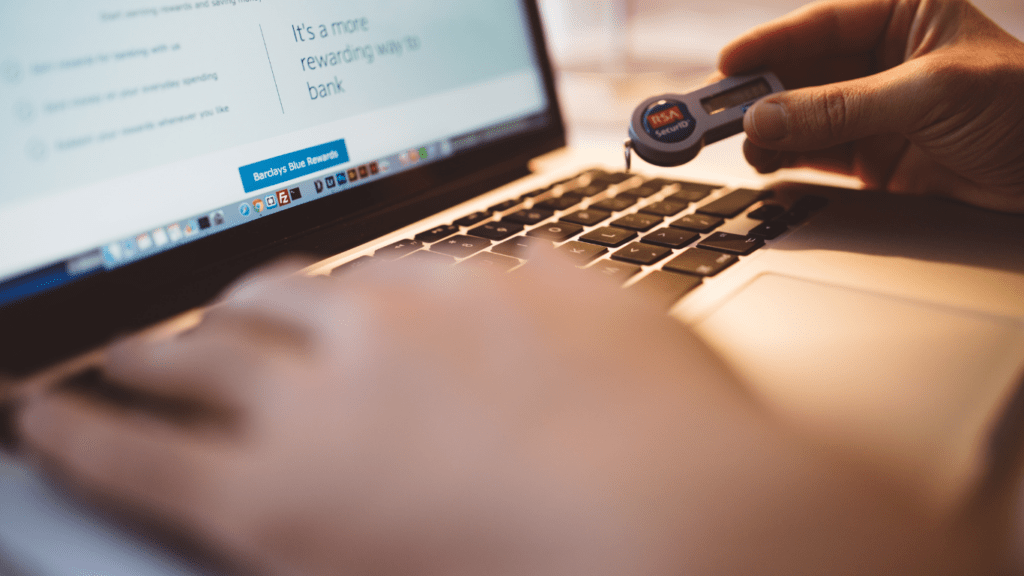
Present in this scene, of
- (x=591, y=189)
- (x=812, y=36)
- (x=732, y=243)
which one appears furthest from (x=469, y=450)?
(x=812, y=36)

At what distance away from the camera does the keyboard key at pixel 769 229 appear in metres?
0.51

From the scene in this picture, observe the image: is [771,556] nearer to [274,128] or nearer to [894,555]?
[894,555]

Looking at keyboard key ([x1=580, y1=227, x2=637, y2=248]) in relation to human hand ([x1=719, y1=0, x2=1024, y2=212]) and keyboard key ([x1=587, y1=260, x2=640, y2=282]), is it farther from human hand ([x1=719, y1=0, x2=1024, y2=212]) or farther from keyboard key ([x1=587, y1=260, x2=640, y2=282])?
human hand ([x1=719, y1=0, x2=1024, y2=212])

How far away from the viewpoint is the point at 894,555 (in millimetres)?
218

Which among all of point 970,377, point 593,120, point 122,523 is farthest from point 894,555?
point 593,120

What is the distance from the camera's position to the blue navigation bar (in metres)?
0.47

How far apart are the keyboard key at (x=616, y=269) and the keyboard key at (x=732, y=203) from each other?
0.47ft

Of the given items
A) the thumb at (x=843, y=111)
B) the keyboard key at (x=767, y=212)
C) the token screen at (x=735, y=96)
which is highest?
the token screen at (x=735, y=96)

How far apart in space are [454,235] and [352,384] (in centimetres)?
31

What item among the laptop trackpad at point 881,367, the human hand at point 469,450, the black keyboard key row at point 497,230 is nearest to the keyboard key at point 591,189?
the black keyboard key row at point 497,230

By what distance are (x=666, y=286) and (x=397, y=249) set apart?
0.21 m

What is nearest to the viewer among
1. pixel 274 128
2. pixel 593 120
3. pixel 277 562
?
pixel 277 562

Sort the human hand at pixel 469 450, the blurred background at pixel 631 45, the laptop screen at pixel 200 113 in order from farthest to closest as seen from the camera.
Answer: the blurred background at pixel 631 45 < the laptop screen at pixel 200 113 < the human hand at pixel 469 450

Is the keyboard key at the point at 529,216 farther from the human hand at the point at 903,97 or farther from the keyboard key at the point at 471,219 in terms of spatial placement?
the human hand at the point at 903,97
